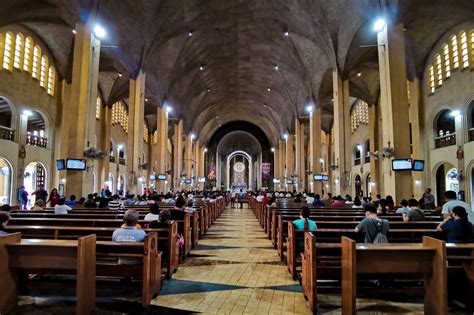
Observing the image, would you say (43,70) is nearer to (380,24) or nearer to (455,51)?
(380,24)

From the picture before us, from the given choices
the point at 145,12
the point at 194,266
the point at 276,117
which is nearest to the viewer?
the point at 194,266

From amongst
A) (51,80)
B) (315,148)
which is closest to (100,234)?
(51,80)

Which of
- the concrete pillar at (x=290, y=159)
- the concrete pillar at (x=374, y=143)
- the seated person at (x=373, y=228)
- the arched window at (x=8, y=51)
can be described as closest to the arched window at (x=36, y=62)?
the arched window at (x=8, y=51)

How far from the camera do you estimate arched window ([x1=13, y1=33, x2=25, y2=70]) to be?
15.3 metres

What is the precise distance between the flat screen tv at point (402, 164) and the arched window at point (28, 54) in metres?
16.6

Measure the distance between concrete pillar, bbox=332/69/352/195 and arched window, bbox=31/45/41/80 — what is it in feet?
49.5

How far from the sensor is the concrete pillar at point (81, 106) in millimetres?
11750

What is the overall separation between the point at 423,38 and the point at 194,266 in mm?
16371

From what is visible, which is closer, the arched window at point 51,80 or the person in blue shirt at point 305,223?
the person in blue shirt at point 305,223

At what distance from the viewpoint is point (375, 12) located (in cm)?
1288

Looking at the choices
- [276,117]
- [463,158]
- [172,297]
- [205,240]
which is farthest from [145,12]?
[276,117]

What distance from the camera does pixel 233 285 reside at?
505cm

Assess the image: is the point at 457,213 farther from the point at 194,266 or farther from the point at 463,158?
the point at 463,158

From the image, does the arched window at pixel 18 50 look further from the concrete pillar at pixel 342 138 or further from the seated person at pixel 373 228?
the seated person at pixel 373 228
